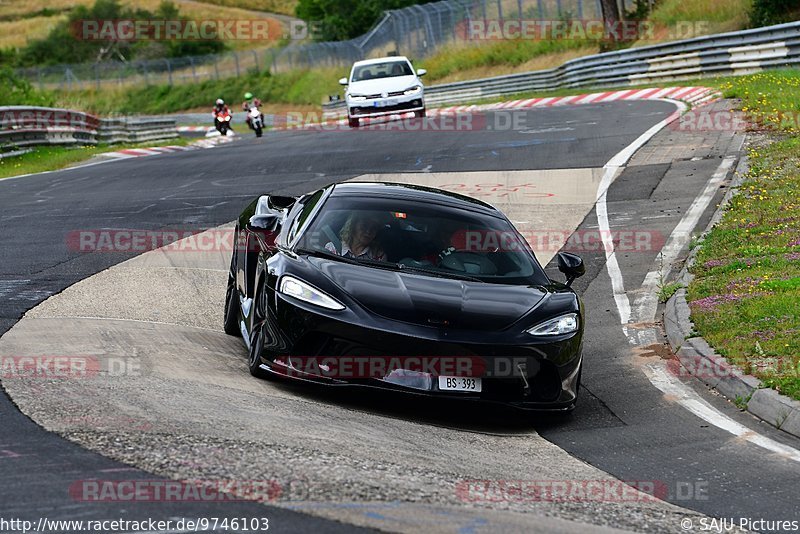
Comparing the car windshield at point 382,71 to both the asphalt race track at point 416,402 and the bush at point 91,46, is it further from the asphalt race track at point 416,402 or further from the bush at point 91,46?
the bush at point 91,46

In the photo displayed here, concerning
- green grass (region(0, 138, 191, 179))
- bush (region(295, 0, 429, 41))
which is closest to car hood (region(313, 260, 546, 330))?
green grass (region(0, 138, 191, 179))

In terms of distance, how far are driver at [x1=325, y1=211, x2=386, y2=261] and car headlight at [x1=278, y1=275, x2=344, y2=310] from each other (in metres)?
0.69

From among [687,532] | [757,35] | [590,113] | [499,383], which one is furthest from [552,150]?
[687,532]

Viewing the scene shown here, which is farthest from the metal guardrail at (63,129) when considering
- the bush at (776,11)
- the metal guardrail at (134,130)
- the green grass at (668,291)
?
the green grass at (668,291)

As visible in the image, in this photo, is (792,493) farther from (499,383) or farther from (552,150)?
(552,150)

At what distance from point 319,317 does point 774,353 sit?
341cm

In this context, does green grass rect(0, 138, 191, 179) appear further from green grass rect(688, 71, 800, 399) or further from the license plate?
the license plate

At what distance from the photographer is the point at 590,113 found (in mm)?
28781

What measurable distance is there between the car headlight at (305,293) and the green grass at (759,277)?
2971mm

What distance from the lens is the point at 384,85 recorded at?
3272 cm

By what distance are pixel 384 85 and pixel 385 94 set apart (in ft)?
1.01

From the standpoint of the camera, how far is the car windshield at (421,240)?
8375 millimetres

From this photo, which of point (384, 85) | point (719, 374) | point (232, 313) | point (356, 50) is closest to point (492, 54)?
point (356, 50)

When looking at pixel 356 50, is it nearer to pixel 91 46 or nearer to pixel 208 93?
pixel 208 93
